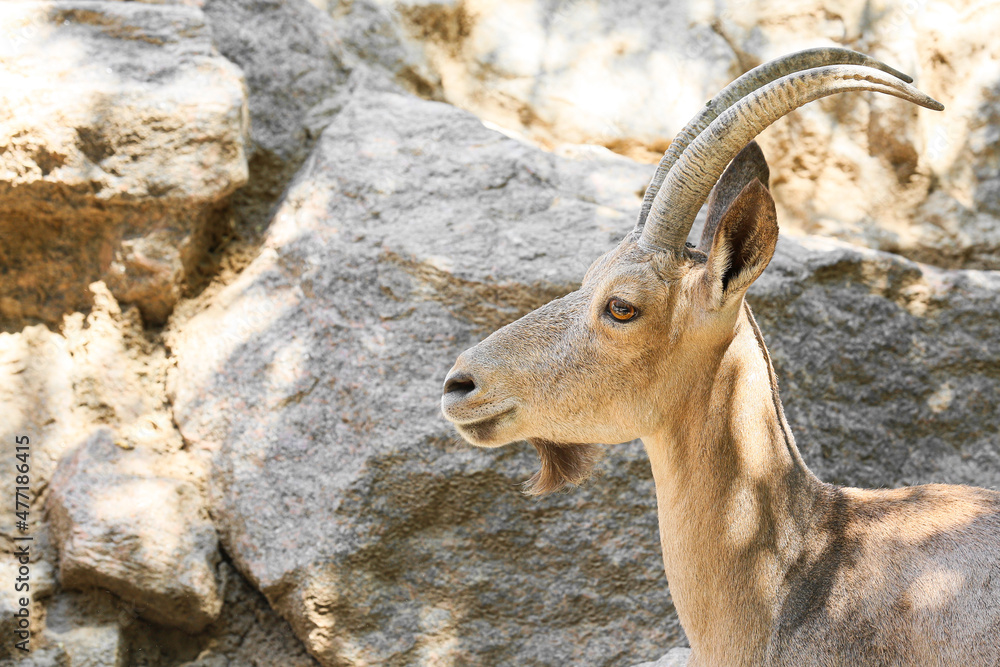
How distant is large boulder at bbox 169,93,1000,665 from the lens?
4.38 m

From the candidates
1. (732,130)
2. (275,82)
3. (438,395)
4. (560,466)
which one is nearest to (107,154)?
(275,82)

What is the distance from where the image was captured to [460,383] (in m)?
3.02

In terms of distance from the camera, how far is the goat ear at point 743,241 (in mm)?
2668

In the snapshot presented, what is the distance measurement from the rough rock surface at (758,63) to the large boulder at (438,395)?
1486 millimetres

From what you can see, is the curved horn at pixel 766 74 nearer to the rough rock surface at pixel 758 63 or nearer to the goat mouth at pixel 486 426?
the goat mouth at pixel 486 426

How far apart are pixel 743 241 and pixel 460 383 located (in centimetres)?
105

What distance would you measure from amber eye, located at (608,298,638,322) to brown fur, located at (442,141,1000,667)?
20 mm

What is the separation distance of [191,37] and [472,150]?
1.93 m

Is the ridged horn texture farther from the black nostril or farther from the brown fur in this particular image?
the black nostril

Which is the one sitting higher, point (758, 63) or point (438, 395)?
point (758, 63)

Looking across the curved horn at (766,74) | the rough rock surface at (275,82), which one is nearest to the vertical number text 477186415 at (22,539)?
the rough rock surface at (275,82)

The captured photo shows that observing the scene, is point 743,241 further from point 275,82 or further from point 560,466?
point 275,82

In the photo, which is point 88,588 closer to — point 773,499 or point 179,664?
point 179,664

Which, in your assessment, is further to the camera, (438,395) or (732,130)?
(438,395)
